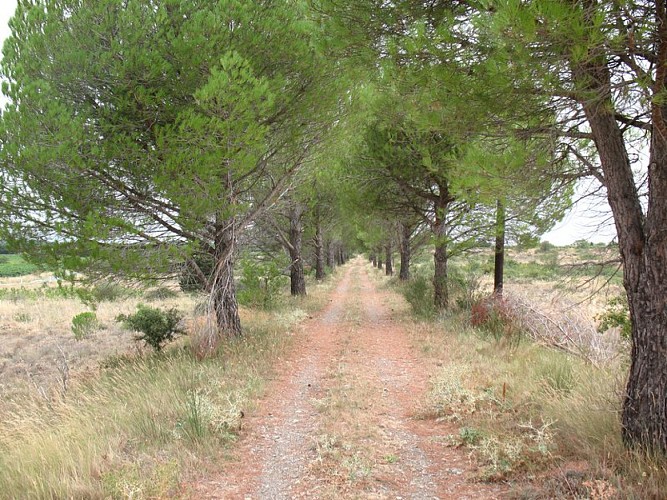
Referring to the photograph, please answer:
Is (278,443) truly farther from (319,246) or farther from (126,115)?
(319,246)

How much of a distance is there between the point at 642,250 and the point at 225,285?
7.20 m

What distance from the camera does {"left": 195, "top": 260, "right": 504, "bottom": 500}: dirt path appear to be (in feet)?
11.9

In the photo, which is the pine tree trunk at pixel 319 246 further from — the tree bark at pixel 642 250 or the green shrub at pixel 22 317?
the tree bark at pixel 642 250

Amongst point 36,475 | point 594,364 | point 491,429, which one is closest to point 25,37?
point 36,475

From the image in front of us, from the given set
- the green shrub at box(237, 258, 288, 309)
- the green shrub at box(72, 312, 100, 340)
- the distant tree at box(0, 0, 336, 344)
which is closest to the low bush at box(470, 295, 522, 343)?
the green shrub at box(237, 258, 288, 309)

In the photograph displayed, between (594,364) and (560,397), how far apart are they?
1308 mm

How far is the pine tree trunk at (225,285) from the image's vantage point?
8727 mm

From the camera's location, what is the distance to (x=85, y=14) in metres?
6.43

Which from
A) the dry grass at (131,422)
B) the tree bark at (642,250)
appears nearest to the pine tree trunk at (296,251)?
the dry grass at (131,422)

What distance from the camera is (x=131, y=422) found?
479cm

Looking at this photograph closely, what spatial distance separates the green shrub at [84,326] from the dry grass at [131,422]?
129 inches

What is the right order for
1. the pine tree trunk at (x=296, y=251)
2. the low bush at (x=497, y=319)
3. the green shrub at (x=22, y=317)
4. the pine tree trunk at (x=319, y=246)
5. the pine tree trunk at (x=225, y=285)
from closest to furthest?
the low bush at (x=497, y=319) → the pine tree trunk at (x=225, y=285) → the pine tree trunk at (x=296, y=251) → the green shrub at (x=22, y=317) → the pine tree trunk at (x=319, y=246)

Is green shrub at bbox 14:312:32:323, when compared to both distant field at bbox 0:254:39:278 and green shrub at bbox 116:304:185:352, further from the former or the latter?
distant field at bbox 0:254:39:278

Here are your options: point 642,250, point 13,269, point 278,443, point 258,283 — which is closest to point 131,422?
point 278,443
